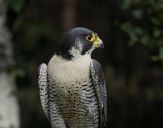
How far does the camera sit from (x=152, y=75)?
11.0 m

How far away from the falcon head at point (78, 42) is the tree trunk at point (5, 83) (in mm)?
2137

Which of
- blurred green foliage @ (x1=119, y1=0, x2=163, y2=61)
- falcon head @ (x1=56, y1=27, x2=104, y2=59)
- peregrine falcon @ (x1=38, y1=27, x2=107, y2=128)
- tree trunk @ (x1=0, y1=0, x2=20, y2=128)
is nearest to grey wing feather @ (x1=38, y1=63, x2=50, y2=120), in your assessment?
peregrine falcon @ (x1=38, y1=27, x2=107, y2=128)

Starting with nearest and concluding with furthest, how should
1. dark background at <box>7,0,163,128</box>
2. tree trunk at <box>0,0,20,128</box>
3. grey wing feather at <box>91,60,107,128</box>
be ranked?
1. grey wing feather at <box>91,60,107,128</box>
2. tree trunk at <box>0,0,20,128</box>
3. dark background at <box>7,0,163,128</box>

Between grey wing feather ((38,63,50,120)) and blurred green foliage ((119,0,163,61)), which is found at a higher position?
blurred green foliage ((119,0,163,61))

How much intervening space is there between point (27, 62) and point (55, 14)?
3686mm

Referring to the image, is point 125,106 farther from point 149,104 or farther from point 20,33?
point 20,33

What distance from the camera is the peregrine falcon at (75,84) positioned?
16.5 feet

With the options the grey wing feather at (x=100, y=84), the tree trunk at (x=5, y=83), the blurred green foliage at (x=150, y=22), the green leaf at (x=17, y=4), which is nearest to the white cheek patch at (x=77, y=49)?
the grey wing feather at (x=100, y=84)

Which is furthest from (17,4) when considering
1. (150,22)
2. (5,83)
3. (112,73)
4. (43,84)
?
(112,73)

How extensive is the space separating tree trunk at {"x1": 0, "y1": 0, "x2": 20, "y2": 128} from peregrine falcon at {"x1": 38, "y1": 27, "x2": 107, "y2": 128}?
68.7 inches

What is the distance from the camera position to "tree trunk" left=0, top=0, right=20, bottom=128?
7103 mm

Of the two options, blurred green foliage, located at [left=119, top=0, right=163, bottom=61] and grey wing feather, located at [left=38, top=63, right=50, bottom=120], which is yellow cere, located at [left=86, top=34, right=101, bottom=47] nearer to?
grey wing feather, located at [left=38, top=63, right=50, bottom=120]

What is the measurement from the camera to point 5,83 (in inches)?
282

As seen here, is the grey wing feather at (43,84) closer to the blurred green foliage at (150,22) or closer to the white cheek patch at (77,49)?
the white cheek patch at (77,49)
